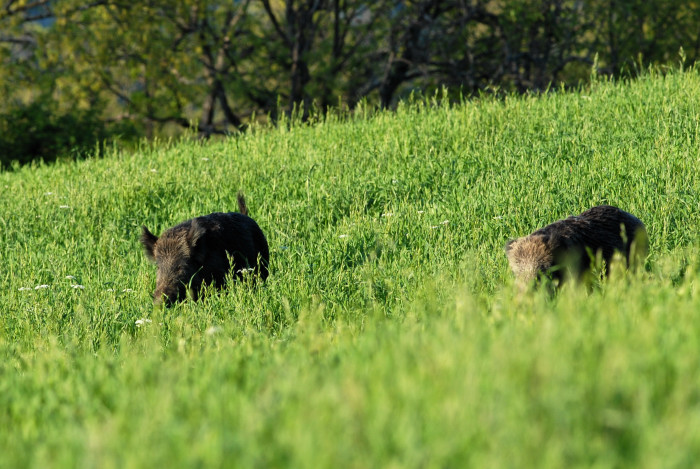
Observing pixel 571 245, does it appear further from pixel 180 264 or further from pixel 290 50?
pixel 290 50

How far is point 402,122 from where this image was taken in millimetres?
12586

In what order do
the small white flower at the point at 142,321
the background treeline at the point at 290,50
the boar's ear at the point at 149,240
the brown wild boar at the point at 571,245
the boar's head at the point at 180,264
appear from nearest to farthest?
the brown wild boar at the point at 571,245 → the small white flower at the point at 142,321 → the boar's head at the point at 180,264 → the boar's ear at the point at 149,240 → the background treeline at the point at 290,50

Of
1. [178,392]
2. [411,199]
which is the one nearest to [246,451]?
[178,392]

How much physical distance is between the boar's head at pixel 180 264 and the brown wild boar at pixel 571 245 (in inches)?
114

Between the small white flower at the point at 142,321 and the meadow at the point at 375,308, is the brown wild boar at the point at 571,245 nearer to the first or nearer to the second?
the meadow at the point at 375,308

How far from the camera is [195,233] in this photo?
6.92 metres

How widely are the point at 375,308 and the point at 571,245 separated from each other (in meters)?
1.77

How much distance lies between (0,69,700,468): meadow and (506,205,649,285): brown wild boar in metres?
0.32

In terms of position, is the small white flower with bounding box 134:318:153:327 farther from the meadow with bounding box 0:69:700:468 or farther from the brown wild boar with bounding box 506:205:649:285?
the brown wild boar with bounding box 506:205:649:285

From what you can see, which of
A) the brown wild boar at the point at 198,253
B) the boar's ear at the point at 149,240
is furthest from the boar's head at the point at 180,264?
the boar's ear at the point at 149,240

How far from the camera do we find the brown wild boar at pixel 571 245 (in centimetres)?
555

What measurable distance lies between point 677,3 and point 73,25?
21539 millimetres

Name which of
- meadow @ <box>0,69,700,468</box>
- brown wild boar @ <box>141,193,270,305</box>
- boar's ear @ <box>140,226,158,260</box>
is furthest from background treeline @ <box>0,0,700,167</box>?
brown wild boar @ <box>141,193,270,305</box>

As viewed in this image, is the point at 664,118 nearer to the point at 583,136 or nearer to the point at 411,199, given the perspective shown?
the point at 583,136
